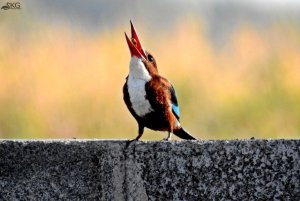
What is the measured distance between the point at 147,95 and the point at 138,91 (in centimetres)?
3

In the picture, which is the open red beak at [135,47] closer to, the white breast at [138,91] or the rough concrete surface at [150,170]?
the white breast at [138,91]

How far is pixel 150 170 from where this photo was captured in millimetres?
2518

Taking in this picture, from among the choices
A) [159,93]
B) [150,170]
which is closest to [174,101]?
[159,93]

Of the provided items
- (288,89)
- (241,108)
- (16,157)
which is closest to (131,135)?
(241,108)

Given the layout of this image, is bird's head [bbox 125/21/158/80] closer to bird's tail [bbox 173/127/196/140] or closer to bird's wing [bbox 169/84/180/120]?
bird's wing [bbox 169/84/180/120]

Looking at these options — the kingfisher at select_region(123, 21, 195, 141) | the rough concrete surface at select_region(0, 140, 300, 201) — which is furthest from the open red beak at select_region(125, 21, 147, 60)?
the rough concrete surface at select_region(0, 140, 300, 201)

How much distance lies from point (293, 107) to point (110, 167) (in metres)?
3.72

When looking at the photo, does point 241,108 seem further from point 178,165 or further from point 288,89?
point 178,165

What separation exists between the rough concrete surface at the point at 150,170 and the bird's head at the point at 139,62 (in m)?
0.60

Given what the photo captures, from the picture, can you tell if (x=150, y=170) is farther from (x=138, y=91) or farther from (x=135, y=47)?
(x=135, y=47)

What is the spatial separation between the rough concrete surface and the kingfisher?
523 mm

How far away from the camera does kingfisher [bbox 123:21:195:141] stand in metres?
3.11

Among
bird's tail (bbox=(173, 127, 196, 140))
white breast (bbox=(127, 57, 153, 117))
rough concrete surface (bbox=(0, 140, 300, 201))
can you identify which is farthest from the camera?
bird's tail (bbox=(173, 127, 196, 140))

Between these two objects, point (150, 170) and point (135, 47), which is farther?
point (135, 47)
